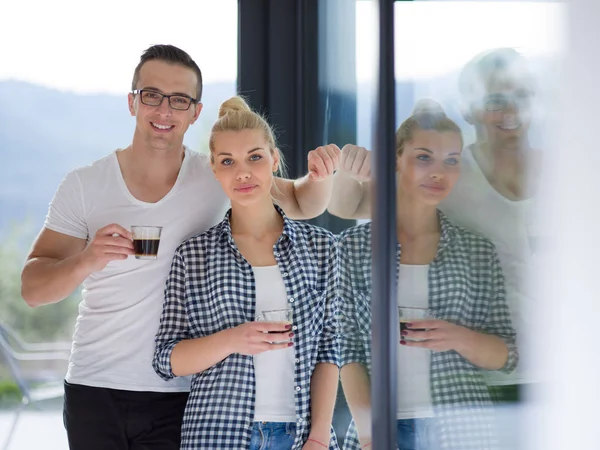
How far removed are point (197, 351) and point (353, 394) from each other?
38cm

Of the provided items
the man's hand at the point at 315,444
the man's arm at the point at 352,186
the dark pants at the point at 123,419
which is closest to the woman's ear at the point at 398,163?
the man's arm at the point at 352,186

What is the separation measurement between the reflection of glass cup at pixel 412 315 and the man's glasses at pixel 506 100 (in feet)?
1.41

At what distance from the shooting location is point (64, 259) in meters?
1.98

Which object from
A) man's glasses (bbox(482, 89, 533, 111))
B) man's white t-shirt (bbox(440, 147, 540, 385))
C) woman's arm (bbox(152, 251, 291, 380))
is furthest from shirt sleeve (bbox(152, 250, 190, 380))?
man's glasses (bbox(482, 89, 533, 111))

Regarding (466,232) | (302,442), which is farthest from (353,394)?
(466,232)

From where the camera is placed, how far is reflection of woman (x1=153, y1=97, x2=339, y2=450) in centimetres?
170

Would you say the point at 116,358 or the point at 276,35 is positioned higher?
the point at 276,35

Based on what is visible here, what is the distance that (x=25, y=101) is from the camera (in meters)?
3.57

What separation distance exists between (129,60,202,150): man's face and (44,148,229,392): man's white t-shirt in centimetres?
10

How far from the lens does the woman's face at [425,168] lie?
1.59 meters

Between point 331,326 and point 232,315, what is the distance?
24 centimetres

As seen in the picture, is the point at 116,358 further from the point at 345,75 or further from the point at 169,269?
the point at 345,75

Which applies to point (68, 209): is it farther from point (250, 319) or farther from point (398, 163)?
point (398, 163)

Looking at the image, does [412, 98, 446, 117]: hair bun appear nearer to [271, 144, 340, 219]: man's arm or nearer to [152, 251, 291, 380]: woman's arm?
[271, 144, 340, 219]: man's arm
